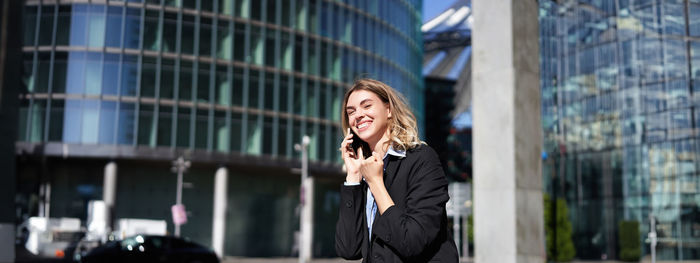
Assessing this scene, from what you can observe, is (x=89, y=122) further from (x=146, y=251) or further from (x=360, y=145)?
(x=360, y=145)

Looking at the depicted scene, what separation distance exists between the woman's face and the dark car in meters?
20.7

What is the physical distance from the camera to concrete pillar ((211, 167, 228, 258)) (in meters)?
50.4

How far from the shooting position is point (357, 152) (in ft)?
9.62

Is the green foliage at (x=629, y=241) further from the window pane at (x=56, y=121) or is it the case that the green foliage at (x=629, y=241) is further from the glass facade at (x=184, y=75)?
the window pane at (x=56, y=121)

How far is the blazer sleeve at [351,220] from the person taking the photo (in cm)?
273

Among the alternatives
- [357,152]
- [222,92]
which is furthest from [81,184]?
[357,152]

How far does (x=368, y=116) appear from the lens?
2.80 m

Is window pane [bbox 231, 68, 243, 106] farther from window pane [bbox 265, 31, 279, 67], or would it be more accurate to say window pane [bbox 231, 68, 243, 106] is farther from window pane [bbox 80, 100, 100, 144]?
window pane [bbox 80, 100, 100, 144]

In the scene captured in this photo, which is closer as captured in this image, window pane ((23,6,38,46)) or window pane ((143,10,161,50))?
window pane ((23,6,38,46))

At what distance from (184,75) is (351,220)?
4814cm

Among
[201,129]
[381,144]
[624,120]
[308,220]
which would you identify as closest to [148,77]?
[201,129]

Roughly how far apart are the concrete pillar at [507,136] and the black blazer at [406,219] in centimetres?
659

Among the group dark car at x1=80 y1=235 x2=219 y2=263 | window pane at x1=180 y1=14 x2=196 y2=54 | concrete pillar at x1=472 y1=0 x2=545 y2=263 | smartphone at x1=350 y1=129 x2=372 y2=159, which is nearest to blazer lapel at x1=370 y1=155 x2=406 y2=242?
smartphone at x1=350 y1=129 x2=372 y2=159

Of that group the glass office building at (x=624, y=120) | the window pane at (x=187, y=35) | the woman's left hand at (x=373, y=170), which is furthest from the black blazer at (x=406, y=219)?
the window pane at (x=187, y=35)
